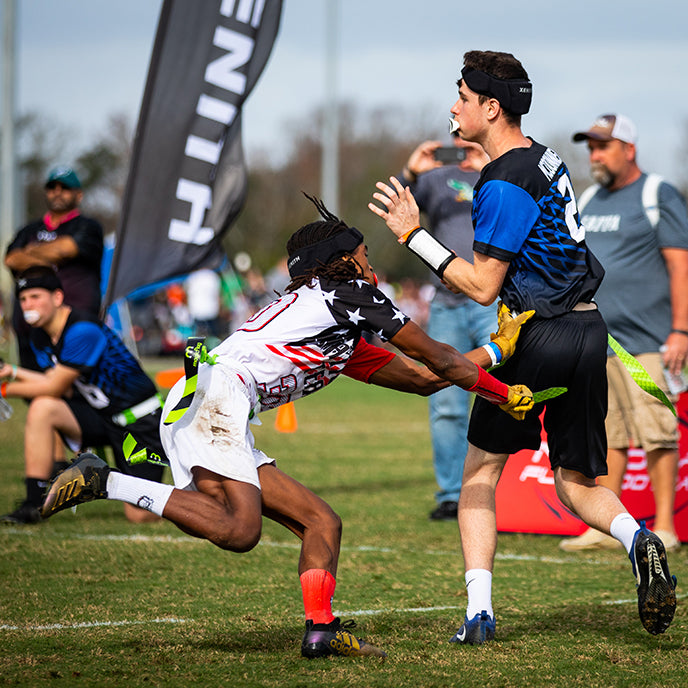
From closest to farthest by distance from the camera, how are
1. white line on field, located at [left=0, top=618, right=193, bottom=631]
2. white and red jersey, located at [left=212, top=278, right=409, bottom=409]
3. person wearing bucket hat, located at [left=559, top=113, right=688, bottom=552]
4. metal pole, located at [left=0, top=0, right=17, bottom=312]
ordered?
white and red jersey, located at [left=212, top=278, right=409, bottom=409], white line on field, located at [left=0, top=618, right=193, bottom=631], person wearing bucket hat, located at [left=559, top=113, right=688, bottom=552], metal pole, located at [left=0, top=0, right=17, bottom=312]

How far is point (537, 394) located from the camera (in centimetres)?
446

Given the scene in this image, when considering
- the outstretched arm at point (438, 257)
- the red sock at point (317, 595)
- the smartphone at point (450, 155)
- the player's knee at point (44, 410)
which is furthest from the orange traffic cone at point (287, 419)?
the red sock at point (317, 595)

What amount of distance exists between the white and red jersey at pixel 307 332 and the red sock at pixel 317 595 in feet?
2.36

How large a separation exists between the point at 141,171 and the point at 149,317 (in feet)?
88.2

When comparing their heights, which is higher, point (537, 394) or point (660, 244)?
point (660, 244)

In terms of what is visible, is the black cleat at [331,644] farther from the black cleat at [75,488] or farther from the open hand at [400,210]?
the open hand at [400,210]

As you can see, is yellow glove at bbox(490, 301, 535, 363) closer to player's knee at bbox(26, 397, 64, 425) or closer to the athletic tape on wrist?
the athletic tape on wrist

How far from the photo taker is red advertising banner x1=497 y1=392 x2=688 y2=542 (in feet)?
23.8

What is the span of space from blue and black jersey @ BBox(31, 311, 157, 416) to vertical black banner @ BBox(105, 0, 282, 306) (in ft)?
6.40

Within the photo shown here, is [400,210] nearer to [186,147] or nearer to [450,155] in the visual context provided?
[450,155]

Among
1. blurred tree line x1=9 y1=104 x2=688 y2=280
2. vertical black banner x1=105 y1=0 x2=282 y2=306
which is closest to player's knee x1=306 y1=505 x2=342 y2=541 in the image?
vertical black banner x1=105 y1=0 x2=282 y2=306

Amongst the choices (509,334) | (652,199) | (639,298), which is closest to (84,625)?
(509,334)

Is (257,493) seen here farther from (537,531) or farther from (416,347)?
(537,531)

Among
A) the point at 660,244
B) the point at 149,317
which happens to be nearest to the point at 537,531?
the point at 660,244
